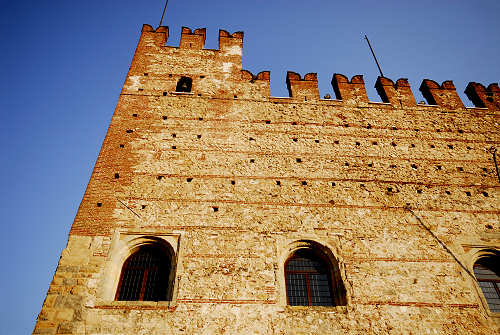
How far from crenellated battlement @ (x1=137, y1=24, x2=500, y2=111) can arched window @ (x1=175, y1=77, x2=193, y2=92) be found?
0.47ft

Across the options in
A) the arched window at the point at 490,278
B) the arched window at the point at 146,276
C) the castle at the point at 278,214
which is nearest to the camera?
the castle at the point at 278,214

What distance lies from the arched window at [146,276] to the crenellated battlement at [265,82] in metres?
4.76

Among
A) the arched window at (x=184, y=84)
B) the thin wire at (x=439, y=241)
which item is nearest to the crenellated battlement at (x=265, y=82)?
the arched window at (x=184, y=84)

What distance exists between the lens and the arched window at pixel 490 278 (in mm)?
6621

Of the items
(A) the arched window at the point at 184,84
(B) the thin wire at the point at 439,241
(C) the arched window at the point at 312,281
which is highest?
(A) the arched window at the point at 184,84

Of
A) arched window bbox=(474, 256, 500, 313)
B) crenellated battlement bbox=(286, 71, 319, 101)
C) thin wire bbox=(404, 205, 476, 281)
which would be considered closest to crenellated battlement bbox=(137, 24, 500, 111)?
crenellated battlement bbox=(286, 71, 319, 101)

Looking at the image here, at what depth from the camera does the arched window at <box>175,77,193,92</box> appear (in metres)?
9.72

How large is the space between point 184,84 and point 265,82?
2.36 metres

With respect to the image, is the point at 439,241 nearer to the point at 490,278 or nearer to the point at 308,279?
the point at 490,278

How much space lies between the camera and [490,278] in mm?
6926

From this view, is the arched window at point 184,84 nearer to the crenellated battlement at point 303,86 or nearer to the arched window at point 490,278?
the crenellated battlement at point 303,86

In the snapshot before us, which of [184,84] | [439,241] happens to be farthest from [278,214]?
[184,84]

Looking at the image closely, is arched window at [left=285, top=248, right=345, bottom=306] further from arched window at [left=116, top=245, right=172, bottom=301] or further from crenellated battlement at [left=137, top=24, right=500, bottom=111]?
crenellated battlement at [left=137, top=24, right=500, bottom=111]

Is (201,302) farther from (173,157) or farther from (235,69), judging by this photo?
(235,69)
